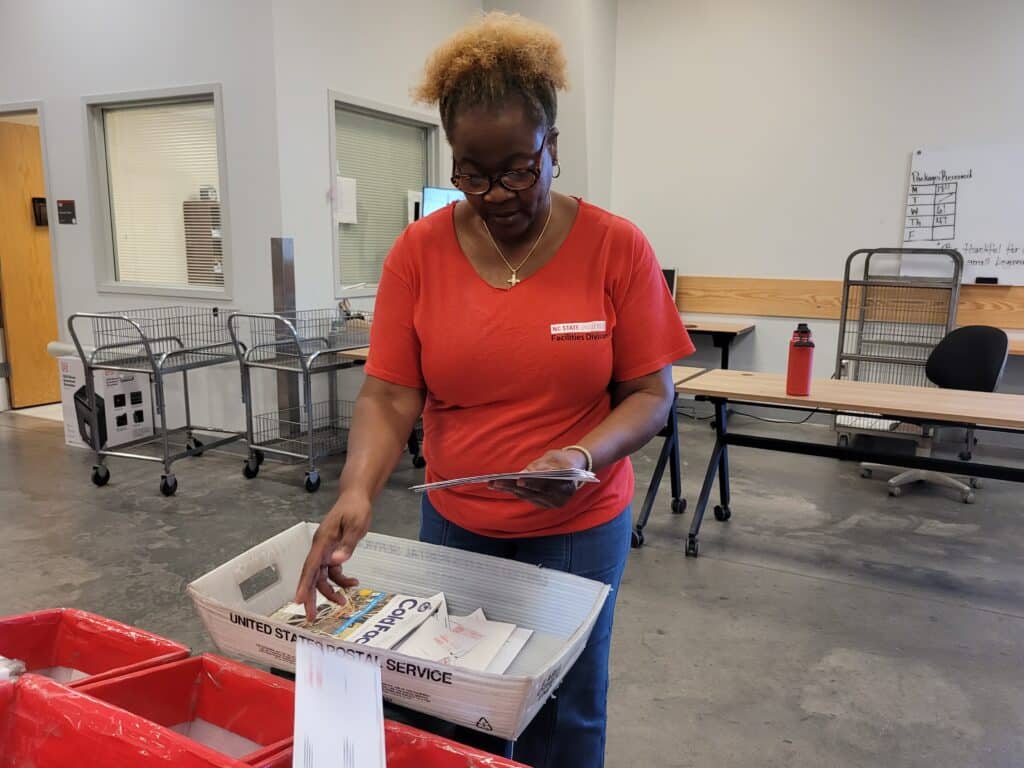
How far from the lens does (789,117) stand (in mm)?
5121

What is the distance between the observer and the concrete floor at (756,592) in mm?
1933

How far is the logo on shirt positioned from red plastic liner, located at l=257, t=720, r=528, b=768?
531mm

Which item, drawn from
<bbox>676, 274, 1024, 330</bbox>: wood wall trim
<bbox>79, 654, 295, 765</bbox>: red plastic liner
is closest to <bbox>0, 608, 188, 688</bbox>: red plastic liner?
A: <bbox>79, 654, 295, 765</bbox>: red plastic liner

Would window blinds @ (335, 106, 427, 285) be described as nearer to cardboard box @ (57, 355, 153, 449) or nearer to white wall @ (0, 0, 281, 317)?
white wall @ (0, 0, 281, 317)

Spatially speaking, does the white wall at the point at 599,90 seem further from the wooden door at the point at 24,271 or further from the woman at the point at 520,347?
the woman at the point at 520,347

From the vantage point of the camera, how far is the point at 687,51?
17.6 ft

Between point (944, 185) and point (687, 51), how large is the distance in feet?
6.66

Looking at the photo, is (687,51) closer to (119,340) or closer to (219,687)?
(119,340)

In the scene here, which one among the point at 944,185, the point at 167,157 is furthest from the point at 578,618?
the point at 944,185

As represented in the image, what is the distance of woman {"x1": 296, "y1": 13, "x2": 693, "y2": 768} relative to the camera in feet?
3.22

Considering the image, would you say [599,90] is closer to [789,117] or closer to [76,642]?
[789,117]

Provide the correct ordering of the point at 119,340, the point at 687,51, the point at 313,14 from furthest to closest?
the point at 687,51 < the point at 119,340 < the point at 313,14

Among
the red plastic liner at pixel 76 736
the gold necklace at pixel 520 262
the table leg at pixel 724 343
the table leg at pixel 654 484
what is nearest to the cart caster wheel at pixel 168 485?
the table leg at pixel 654 484

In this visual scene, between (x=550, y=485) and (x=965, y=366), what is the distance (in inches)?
148
